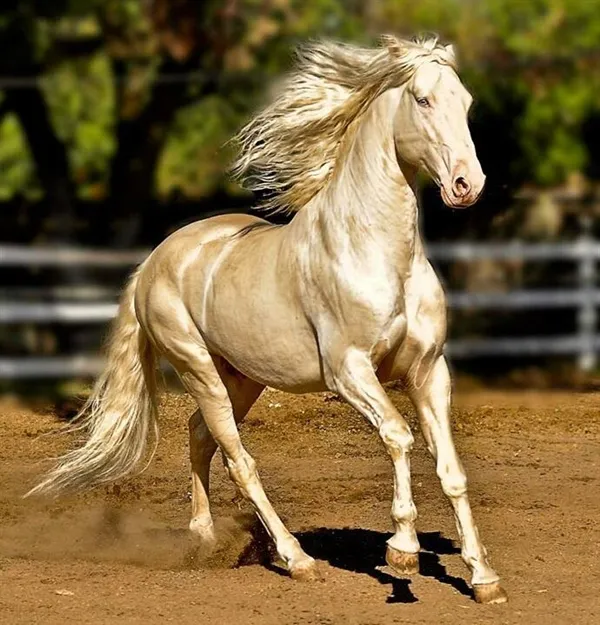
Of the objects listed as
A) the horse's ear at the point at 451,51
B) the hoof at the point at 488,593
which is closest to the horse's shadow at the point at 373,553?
the hoof at the point at 488,593

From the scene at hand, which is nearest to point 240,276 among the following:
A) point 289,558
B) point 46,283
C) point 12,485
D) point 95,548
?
point 289,558

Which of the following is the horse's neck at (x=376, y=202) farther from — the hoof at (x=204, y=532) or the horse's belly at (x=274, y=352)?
the hoof at (x=204, y=532)

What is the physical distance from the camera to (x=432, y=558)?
17.4ft

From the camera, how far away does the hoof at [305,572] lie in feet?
16.2

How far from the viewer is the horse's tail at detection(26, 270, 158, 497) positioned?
592cm

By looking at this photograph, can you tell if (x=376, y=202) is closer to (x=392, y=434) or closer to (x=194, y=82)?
(x=392, y=434)

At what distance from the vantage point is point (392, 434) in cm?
443

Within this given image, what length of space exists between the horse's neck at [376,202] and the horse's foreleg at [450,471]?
456 millimetres

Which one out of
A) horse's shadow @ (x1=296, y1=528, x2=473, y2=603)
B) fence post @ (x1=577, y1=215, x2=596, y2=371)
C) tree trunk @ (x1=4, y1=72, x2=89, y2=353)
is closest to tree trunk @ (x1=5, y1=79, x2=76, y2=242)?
tree trunk @ (x1=4, y1=72, x2=89, y2=353)

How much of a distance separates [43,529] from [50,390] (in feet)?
16.7

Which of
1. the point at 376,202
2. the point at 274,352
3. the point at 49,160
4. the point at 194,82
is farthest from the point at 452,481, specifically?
the point at 194,82

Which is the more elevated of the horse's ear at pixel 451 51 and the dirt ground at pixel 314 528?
the horse's ear at pixel 451 51

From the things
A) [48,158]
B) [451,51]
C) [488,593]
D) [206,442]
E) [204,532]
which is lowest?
[204,532]

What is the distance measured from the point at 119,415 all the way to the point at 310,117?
1817 mm
